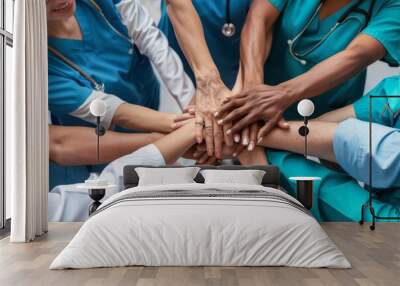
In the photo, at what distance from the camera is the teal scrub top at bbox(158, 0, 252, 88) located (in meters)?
7.09

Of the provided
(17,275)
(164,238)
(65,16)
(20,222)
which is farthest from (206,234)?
(65,16)

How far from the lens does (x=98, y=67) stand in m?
7.17

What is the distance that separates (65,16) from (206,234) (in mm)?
4086

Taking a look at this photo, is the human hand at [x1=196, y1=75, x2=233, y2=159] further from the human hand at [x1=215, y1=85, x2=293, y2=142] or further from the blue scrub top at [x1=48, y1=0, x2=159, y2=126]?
the blue scrub top at [x1=48, y1=0, x2=159, y2=126]

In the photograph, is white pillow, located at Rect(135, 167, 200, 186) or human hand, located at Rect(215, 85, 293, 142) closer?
white pillow, located at Rect(135, 167, 200, 186)

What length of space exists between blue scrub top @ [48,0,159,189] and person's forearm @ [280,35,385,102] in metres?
1.83

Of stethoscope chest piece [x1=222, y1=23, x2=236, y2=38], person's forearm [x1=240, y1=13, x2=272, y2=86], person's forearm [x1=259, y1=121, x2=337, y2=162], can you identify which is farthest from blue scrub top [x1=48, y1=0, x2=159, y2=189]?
person's forearm [x1=259, y1=121, x2=337, y2=162]

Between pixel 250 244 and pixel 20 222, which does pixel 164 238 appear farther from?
pixel 20 222

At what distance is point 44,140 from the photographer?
636cm

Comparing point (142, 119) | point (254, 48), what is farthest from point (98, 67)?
point (254, 48)

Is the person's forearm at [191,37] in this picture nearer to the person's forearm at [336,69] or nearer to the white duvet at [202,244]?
the person's forearm at [336,69]

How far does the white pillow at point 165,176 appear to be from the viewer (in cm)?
645

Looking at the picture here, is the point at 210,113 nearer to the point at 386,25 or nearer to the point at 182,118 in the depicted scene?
the point at 182,118

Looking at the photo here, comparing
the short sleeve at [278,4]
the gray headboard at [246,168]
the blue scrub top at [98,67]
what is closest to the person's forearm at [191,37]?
the blue scrub top at [98,67]
